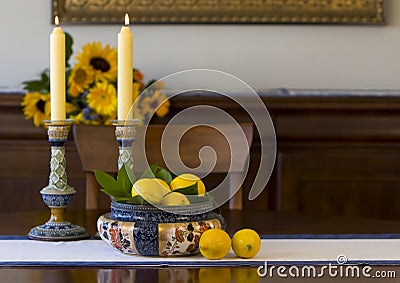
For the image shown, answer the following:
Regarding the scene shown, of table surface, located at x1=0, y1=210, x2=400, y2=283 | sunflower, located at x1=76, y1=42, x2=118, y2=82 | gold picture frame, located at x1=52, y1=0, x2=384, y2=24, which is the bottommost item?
table surface, located at x1=0, y1=210, x2=400, y2=283

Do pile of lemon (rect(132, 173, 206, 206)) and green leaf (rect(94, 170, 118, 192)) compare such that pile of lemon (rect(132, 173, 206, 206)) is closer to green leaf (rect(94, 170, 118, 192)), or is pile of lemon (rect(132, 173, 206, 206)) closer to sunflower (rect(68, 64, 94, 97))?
green leaf (rect(94, 170, 118, 192))

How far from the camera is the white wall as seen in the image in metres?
2.96

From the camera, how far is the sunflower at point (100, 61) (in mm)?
2531

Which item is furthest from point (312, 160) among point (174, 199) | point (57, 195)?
point (174, 199)

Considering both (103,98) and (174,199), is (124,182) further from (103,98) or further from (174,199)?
(103,98)

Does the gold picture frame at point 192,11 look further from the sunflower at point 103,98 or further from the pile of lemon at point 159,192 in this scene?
the pile of lemon at point 159,192

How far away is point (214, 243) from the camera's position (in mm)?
1301

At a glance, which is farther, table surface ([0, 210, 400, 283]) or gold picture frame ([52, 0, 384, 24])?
gold picture frame ([52, 0, 384, 24])

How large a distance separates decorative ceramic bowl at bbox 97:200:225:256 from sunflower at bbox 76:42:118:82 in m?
1.23

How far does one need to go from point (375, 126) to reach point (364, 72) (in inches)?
10.7

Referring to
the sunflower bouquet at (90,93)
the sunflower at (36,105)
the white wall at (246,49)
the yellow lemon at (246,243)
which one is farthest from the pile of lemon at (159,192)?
the white wall at (246,49)

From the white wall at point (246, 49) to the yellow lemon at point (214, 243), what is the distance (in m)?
1.71

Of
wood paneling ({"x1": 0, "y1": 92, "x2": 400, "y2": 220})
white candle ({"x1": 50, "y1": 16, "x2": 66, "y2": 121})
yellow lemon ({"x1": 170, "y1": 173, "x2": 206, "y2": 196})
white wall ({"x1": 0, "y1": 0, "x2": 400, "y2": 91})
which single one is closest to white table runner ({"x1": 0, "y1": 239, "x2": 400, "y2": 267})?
yellow lemon ({"x1": 170, "y1": 173, "x2": 206, "y2": 196})

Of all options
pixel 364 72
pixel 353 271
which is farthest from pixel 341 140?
pixel 353 271
